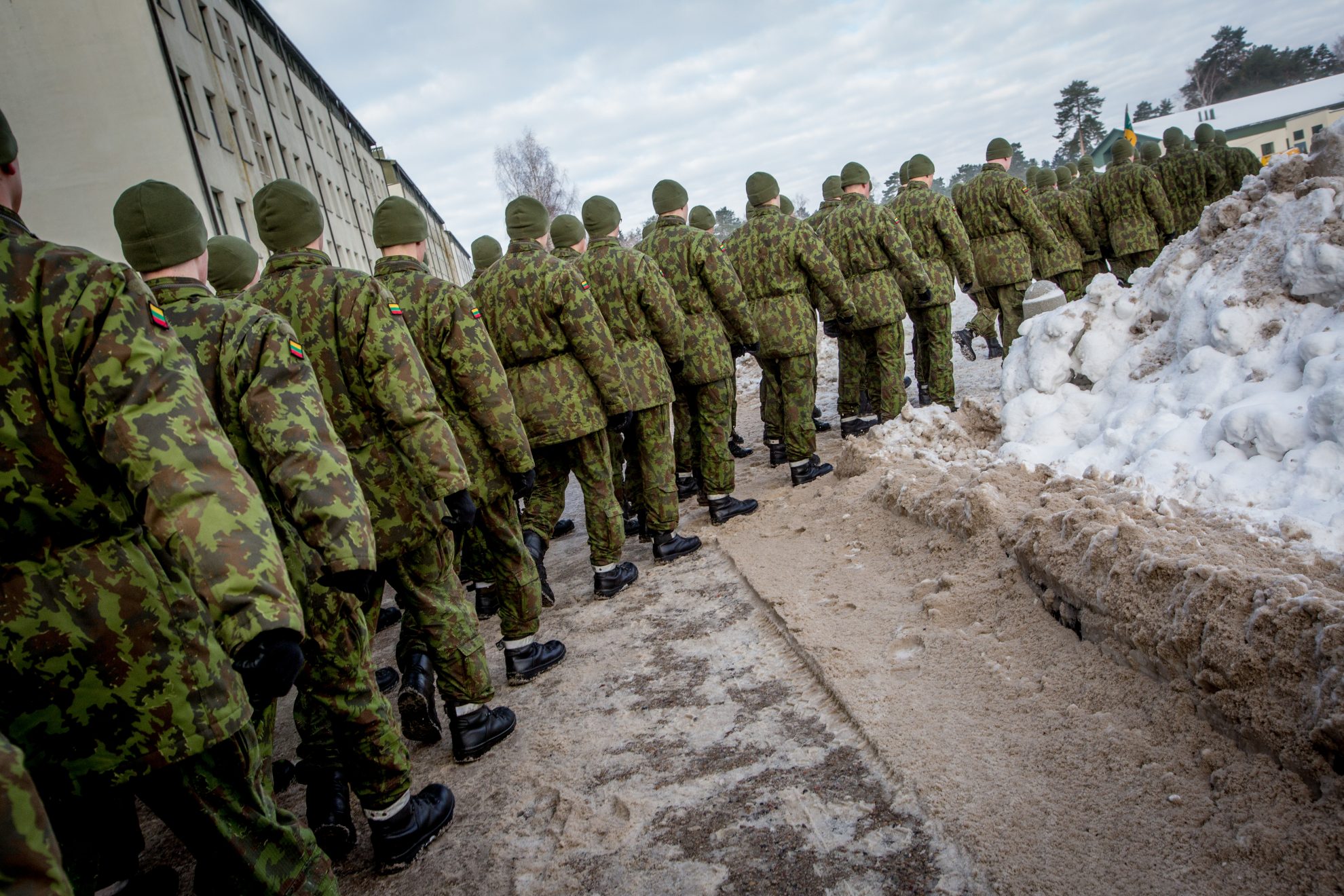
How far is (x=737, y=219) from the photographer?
65.4 meters

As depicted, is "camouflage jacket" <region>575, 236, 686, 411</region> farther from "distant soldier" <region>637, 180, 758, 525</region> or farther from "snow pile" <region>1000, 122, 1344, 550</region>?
"snow pile" <region>1000, 122, 1344, 550</region>

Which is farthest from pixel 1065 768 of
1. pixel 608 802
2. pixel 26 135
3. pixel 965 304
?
pixel 26 135

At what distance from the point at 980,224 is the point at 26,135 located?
18.4 m

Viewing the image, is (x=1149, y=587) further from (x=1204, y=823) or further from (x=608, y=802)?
(x=608, y=802)

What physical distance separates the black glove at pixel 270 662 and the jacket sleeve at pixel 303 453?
0.38 meters

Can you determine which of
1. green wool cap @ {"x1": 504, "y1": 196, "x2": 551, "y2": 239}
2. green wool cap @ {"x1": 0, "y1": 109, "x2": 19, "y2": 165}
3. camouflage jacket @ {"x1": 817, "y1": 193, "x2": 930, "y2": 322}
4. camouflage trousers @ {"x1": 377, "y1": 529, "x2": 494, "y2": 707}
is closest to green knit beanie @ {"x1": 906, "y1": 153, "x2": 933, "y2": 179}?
camouflage jacket @ {"x1": 817, "y1": 193, "x2": 930, "y2": 322}

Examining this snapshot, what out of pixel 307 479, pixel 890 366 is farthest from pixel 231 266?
pixel 890 366

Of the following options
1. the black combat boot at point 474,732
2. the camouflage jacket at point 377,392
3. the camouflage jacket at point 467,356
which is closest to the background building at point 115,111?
the camouflage jacket at point 467,356

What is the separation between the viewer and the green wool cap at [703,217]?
952 cm

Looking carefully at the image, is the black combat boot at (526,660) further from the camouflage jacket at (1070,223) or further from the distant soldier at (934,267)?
the camouflage jacket at (1070,223)

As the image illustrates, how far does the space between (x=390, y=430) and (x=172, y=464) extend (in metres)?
1.33

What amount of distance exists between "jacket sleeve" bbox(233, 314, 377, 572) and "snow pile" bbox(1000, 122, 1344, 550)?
9.15ft

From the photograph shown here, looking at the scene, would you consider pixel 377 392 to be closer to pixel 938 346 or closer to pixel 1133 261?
pixel 938 346

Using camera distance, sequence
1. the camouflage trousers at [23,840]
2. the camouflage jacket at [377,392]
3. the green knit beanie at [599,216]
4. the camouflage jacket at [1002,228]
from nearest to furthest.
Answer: the camouflage trousers at [23,840] < the camouflage jacket at [377,392] < the green knit beanie at [599,216] < the camouflage jacket at [1002,228]
